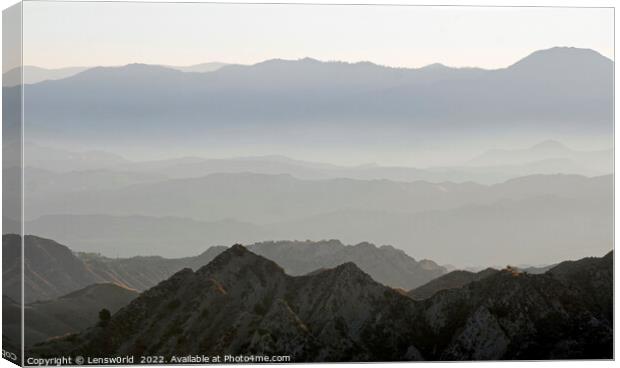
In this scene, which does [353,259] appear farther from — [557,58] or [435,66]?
[557,58]

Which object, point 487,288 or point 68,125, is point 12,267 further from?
point 487,288

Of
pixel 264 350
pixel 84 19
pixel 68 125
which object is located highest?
pixel 84 19

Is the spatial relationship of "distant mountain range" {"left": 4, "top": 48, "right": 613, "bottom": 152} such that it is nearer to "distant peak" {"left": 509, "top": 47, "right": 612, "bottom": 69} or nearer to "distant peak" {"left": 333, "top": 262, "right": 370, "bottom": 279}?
"distant peak" {"left": 509, "top": 47, "right": 612, "bottom": 69}

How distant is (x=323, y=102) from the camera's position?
23750 mm

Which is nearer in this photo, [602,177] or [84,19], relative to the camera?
[84,19]

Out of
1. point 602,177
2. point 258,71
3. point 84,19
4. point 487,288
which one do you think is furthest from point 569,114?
point 84,19

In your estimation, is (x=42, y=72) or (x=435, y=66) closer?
(x=42, y=72)

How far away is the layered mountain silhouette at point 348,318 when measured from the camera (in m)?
23.1

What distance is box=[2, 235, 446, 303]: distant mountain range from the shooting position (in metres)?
22.6

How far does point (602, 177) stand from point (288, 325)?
16.5 feet

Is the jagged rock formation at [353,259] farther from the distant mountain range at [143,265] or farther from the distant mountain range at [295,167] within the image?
the distant mountain range at [295,167]

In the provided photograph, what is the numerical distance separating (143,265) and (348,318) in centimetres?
293

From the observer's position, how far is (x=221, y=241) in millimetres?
23422

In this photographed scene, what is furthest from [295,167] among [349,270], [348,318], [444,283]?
[444,283]
